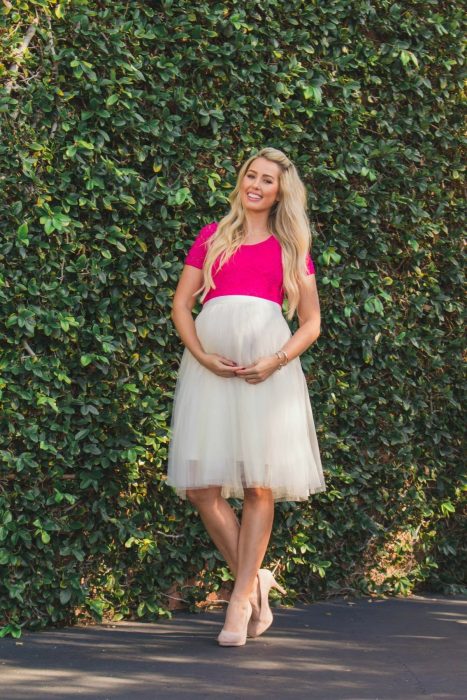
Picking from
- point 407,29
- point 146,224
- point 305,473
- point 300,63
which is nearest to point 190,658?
point 305,473

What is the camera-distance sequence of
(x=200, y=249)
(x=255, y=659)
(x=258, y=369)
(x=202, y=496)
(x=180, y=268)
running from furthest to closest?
(x=180, y=268), (x=200, y=249), (x=202, y=496), (x=258, y=369), (x=255, y=659)

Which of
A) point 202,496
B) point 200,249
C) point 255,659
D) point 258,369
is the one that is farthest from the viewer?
point 200,249

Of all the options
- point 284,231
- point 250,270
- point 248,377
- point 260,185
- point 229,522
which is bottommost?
point 229,522

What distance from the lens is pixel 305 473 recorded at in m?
4.60

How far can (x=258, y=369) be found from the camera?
177 inches

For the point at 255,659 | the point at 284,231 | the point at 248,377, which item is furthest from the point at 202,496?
the point at 284,231

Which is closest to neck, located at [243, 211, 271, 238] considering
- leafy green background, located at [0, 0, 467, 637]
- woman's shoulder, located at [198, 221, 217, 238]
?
woman's shoulder, located at [198, 221, 217, 238]

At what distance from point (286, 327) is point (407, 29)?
1851 mm

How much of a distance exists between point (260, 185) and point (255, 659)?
1897 millimetres

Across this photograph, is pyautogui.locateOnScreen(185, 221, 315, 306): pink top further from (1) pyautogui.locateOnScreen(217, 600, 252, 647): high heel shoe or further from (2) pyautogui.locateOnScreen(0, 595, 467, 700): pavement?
(2) pyautogui.locateOnScreen(0, 595, 467, 700): pavement

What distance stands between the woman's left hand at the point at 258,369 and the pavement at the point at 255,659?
3.55 feet

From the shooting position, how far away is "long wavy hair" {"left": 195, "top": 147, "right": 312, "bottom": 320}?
4.64 metres

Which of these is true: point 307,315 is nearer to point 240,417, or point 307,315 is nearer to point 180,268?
point 240,417

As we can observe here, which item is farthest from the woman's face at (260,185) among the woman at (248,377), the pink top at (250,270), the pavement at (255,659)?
the pavement at (255,659)
